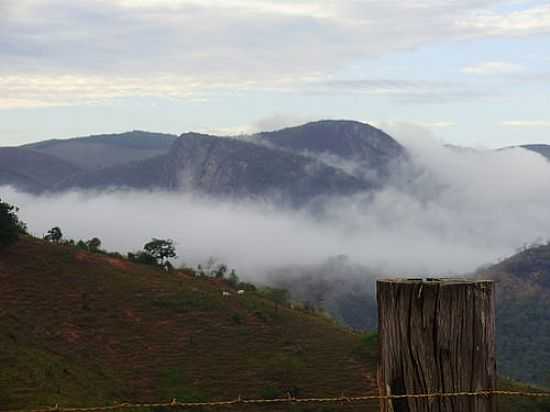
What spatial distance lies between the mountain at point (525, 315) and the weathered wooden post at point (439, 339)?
7014 cm

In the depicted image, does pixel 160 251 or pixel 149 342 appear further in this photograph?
pixel 160 251

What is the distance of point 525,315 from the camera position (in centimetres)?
11962

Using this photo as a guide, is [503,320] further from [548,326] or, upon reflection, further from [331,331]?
[331,331]

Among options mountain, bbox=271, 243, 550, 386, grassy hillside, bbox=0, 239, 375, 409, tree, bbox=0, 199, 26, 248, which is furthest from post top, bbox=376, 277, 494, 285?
mountain, bbox=271, 243, 550, 386

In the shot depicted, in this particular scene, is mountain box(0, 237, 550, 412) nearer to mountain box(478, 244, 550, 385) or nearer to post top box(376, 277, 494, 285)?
post top box(376, 277, 494, 285)

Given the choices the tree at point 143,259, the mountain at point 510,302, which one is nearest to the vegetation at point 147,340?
the tree at point 143,259

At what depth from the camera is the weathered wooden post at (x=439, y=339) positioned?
4.11m

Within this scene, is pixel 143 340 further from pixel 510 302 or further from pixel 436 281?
pixel 510 302

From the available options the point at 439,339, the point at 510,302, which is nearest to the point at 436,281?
the point at 439,339

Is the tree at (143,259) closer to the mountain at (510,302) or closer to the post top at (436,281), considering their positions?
the mountain at (510,302)

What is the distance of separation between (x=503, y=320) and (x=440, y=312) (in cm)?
12099

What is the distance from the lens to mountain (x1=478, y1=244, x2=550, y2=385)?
297 feet

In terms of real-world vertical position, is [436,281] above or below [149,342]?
above

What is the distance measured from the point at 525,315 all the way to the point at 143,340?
→ 87111 mm
